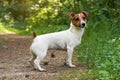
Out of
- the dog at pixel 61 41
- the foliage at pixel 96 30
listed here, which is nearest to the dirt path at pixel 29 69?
the dog at pixel 61 41

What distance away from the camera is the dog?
837cm

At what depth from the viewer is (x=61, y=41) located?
28.5ft

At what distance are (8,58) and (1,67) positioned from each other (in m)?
2.02

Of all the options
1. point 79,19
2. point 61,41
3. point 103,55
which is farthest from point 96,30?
point 103,55

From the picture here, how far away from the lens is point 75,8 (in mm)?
17547

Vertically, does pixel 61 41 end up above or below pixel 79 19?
below

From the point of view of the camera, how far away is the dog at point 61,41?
27.5ft

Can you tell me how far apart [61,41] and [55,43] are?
0.15 m

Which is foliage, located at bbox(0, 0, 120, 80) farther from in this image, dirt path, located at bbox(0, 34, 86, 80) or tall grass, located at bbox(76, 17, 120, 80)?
dirt path, located at bbox(0, 34, 86, 80)

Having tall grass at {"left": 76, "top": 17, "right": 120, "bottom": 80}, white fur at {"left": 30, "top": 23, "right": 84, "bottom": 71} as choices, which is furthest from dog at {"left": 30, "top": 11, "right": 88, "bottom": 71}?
tall grass at {"left": 76, "top": 17, "right": 120, "bottom": 80}

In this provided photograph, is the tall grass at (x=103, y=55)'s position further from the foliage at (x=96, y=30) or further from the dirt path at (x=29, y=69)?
the dirt path at (x=29, y=69)

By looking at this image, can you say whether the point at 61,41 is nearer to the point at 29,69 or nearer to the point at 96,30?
the point at 29,69

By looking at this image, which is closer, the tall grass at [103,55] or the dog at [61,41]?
the tall grass at [103,55]

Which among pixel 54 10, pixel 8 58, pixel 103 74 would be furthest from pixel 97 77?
pixel 54 10
